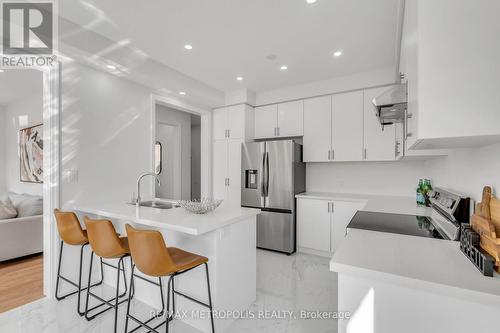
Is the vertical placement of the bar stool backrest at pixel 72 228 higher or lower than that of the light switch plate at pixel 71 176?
lower

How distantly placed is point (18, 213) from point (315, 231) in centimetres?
412

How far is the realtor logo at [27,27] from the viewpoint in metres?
1.93

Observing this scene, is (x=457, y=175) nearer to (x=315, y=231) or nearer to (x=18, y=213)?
(x=315, y=231)

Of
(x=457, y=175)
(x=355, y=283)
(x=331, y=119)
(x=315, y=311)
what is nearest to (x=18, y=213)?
(x=315, y=311)

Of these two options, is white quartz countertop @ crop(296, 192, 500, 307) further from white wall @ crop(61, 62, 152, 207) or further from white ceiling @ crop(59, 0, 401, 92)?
white wall @ crop(61, 62, 152, 207)

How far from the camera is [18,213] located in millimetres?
3318

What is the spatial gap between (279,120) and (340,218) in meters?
1.77

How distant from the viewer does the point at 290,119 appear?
12.6ft

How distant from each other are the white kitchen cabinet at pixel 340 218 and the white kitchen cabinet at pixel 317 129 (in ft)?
2.38

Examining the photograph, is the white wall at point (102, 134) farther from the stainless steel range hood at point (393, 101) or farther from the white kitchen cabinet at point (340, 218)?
the stainless steel range hood at point (393, 101)

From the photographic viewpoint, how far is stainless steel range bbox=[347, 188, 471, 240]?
55.1 inches

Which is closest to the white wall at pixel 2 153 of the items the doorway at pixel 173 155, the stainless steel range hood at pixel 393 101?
the doorway at pixel 173 155

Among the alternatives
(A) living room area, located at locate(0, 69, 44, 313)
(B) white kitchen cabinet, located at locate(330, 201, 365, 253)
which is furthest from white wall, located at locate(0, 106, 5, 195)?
(B) white kitchen cabinet, located at locate(330, 201, 365, 253)

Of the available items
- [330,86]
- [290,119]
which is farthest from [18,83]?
[330,86]
